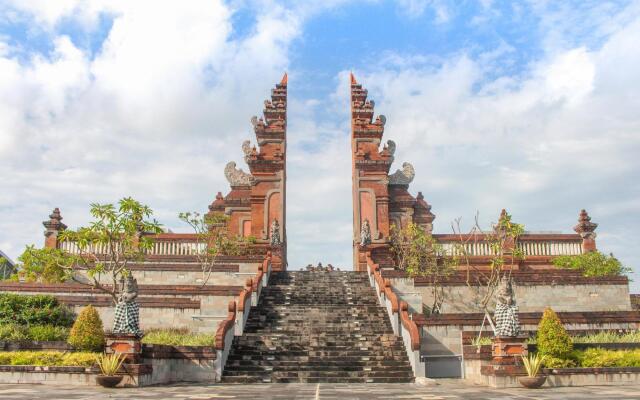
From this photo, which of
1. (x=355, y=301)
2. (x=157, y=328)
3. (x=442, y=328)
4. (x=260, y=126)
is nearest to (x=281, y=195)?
(x=260, y=126)

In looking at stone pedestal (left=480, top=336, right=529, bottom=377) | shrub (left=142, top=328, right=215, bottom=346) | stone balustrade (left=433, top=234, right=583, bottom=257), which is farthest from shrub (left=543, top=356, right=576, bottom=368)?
stone balustrade (left=433, top=234, right=583, bottom=257)

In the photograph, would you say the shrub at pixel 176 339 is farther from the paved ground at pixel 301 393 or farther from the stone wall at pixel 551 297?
the stone wall at pixel 551 297

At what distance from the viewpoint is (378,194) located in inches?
1340

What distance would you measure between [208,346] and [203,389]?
9.19 ft

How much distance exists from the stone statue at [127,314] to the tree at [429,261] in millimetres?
11254

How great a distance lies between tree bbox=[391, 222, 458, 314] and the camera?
2269 cm

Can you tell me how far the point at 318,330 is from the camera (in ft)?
63.9

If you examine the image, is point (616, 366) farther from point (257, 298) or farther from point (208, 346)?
point (257, 298)

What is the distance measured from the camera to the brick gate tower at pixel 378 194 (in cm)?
3300

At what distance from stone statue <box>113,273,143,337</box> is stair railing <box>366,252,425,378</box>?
7349 millimetres

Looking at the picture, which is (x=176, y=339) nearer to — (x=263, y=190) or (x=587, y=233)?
(x=263, y=190)

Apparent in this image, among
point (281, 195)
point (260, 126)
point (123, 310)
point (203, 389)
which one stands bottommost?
point (203, 389)

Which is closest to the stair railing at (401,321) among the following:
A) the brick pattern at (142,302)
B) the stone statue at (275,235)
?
the brick pattern at (142,302)

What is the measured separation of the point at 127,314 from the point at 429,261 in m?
14.2
